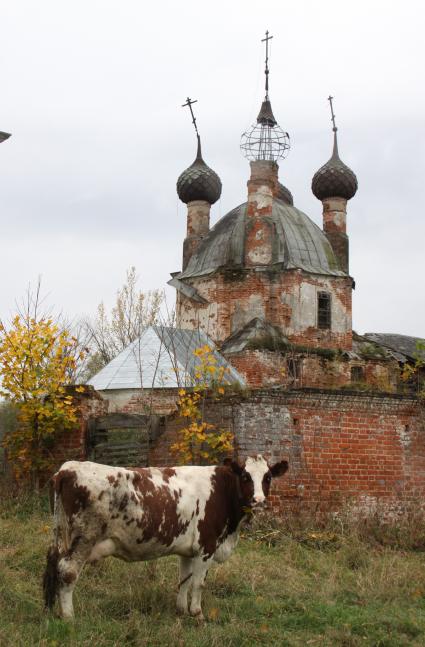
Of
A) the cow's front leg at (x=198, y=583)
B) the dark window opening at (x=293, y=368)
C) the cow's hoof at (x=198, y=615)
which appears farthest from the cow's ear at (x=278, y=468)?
the dark window opening at (x=293, y=368)

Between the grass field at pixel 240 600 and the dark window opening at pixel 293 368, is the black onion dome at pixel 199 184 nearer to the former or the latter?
the dark window opening at pixel 293 368

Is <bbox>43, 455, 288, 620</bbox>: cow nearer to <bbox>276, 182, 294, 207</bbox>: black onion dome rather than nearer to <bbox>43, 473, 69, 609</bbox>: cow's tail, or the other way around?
<bbox>43, 473, 69, 609</bbox>: cow's tail

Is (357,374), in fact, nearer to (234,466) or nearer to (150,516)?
(234,466)

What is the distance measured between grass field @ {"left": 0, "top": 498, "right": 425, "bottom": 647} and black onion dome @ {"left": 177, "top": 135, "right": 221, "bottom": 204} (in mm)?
19813

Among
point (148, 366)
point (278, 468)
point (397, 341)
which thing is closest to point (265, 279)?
point (148, 366)

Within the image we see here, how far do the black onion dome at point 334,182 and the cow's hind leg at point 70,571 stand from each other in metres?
24.2

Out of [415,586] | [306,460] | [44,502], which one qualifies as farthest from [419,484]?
[44,502]

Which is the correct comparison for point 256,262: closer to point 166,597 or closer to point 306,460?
point 306,460

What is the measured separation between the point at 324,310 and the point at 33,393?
15.4 meters

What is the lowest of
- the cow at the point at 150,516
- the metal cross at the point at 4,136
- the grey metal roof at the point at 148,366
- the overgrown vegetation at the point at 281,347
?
the cow at the point at 150,516

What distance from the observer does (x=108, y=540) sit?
700cm

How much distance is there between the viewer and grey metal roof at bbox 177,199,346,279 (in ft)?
87.1

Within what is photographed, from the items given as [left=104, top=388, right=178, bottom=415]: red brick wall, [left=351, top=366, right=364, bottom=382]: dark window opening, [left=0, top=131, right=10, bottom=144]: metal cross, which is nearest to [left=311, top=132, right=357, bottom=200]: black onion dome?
[left=351, top=366, right=364, bottom=382]: dark window opening

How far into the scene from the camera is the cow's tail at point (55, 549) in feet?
22.3
